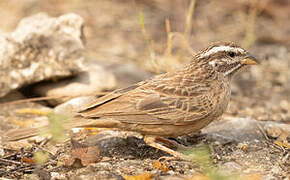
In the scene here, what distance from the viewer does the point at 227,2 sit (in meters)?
11.7

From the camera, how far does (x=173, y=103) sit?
5.50 metres

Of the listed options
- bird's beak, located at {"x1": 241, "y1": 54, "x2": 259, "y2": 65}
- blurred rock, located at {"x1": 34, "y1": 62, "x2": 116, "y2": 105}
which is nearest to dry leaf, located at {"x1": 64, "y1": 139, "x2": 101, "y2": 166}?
blurred rock, located at {"x1": 34, "y1": 62, "x2": 116, "y2": 105}

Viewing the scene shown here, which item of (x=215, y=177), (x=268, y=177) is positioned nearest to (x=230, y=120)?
(x=268, y=177)

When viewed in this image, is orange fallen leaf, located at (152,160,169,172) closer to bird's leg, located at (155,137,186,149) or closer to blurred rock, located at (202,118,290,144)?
bird's leg, located at (155,137,186,149)

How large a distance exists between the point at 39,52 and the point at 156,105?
117 inches

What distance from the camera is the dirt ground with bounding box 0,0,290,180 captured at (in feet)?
16.7

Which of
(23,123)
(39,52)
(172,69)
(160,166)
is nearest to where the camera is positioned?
(160,166)

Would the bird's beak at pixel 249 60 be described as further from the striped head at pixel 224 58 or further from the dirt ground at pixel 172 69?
the dirt ground at pixel 172 69

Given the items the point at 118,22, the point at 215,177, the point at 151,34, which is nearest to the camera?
the point at 215,177

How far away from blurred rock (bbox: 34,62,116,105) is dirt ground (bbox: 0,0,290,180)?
32 cm

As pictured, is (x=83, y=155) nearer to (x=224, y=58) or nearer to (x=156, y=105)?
(x=156, y=105)

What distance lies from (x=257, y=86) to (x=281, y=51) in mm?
1482

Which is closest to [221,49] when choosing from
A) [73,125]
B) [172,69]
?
[73,125]

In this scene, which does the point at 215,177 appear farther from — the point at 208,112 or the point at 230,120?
the point at 230,120
